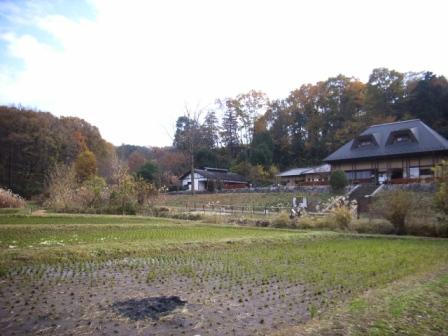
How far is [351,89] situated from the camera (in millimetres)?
48969

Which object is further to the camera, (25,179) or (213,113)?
(213,113)

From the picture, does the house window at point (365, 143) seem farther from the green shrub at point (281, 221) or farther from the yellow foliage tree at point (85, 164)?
the yellow foliage tree at point (85, 164)

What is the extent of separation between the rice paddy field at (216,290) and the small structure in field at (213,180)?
35805mm

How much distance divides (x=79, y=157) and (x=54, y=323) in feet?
149

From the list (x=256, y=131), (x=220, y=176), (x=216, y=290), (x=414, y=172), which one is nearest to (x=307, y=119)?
(x=256, y=131)

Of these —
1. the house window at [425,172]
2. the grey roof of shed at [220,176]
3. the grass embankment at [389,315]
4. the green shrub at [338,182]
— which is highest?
the grey roof of shed at [220,176]

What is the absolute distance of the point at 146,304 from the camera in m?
A: 5.16

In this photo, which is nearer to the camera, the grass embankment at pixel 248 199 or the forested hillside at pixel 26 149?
the grass embankment at pixel 248 199

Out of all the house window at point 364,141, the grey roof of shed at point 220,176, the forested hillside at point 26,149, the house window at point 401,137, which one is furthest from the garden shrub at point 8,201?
the house window at point 401,137

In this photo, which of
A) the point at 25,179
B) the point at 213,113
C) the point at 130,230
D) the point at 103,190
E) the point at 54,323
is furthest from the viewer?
the point at 213,113

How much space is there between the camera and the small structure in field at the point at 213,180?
155ft

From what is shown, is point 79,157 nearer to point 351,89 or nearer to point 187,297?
point 351,89

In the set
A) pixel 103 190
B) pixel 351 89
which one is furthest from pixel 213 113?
pixel 103 190

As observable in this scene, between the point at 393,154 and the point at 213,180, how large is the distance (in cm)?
2170
